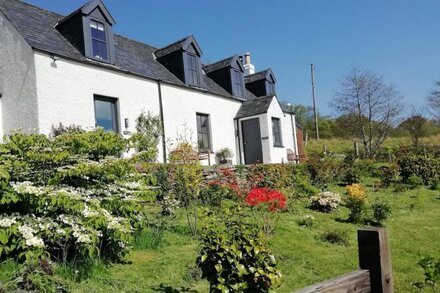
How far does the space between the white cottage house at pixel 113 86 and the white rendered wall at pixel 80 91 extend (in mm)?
32

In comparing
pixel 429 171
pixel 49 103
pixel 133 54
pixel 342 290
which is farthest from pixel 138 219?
pixel 429 171

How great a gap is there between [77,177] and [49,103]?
24.8 feet

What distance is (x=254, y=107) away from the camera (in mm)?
20172

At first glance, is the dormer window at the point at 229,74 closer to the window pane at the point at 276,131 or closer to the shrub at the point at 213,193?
the window pane at the point at 276,131

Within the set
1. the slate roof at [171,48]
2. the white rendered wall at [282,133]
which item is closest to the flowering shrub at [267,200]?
the slate roof at [171,48]

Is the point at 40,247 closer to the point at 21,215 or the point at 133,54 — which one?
the point at 21,215

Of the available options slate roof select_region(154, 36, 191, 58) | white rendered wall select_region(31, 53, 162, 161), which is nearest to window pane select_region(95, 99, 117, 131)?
white rendered wall select_region(31, 53, 162, 161)

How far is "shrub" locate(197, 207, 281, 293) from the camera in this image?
2.94 m

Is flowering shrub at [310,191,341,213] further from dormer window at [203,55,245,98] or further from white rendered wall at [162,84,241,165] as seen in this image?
dormer window at [203,55,245,98]

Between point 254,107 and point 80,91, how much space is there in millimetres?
10086

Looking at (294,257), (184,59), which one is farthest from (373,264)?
(184,59)

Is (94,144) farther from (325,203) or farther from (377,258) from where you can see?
(325,203)

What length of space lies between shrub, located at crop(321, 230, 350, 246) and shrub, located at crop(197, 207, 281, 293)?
4.27m

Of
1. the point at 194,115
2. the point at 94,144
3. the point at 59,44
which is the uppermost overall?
the point at 59,44
